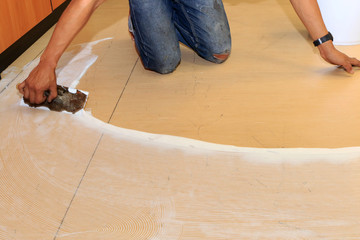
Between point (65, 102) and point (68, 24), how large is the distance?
367 mm

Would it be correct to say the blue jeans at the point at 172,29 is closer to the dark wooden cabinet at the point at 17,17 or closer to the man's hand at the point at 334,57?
the man's hand at the point at 334,57

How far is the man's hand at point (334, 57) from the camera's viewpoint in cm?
201

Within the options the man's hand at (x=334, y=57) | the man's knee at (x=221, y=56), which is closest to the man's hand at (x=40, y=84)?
the man's knee at (x=221, y=56)

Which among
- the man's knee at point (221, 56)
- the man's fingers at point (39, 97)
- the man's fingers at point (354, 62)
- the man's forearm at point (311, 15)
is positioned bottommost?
the man's knee at point (221, 56)

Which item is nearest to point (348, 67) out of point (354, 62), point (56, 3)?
point (354, 62)

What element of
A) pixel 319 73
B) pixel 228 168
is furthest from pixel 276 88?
pixel 228 168

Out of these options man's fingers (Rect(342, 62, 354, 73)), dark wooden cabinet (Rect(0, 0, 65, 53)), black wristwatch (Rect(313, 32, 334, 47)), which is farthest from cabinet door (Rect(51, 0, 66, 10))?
man's fingers (Rect(342, 62, 354, 73))

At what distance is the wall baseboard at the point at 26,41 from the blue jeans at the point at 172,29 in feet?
2.35

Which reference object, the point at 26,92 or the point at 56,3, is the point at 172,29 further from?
the point at 56,3

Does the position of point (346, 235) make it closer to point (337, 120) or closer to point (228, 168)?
point (228, 168)

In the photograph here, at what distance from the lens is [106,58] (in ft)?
7.82

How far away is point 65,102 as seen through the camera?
185 centimetres

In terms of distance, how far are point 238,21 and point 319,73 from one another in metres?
0.93

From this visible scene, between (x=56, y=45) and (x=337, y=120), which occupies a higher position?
(x=56, y=45)
